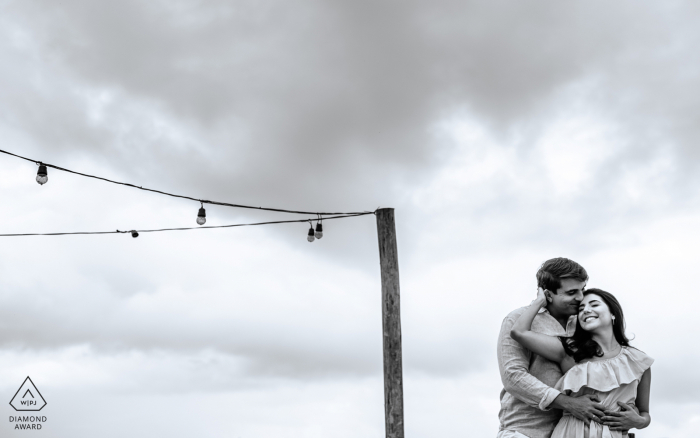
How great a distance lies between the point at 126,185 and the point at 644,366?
7046 millimetres

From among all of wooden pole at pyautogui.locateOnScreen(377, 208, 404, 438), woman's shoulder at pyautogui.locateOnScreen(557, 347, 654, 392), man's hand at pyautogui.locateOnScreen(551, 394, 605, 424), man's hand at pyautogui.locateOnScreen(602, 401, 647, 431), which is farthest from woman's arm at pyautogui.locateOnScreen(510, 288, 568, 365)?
wooden pole at pyautogui.locateOnScreen(377, 208, 404, 438)

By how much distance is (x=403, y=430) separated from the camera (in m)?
7.96

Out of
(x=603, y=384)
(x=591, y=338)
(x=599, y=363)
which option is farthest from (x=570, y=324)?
(x=603, y=384)

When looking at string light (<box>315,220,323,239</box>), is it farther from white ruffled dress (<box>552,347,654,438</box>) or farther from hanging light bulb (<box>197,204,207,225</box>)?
white ruffled dress (<box>552,347,654,438</box>)

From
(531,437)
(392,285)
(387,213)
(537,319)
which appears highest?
(387,213)

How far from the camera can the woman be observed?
350 centimetres

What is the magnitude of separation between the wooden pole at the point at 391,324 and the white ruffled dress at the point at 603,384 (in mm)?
4619

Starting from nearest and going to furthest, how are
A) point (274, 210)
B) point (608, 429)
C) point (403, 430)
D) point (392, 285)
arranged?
point (608, 429) < point (403, 430) < point (392, 285) < point (274, 210)

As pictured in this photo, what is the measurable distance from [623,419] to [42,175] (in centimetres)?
708

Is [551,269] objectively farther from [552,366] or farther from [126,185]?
[126,185]

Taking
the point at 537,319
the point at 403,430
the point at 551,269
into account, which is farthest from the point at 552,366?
the point at 403,430

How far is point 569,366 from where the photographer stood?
3.67m

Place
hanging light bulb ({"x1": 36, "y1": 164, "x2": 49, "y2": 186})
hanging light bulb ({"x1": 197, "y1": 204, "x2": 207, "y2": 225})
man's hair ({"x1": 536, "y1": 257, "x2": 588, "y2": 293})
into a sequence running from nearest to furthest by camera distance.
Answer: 1. man's hair ({"x1": 536, "y1": 257, "x2": 588, "y2": 293})
2. hanging light bulb ({"x1": 36, "y1": 164, "x2": 49, "y2": 186})
3. hanging light bulb ({"x1": 197, "y1": 204, "x2": 207, "y2": 225})

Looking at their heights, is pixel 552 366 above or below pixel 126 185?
below
